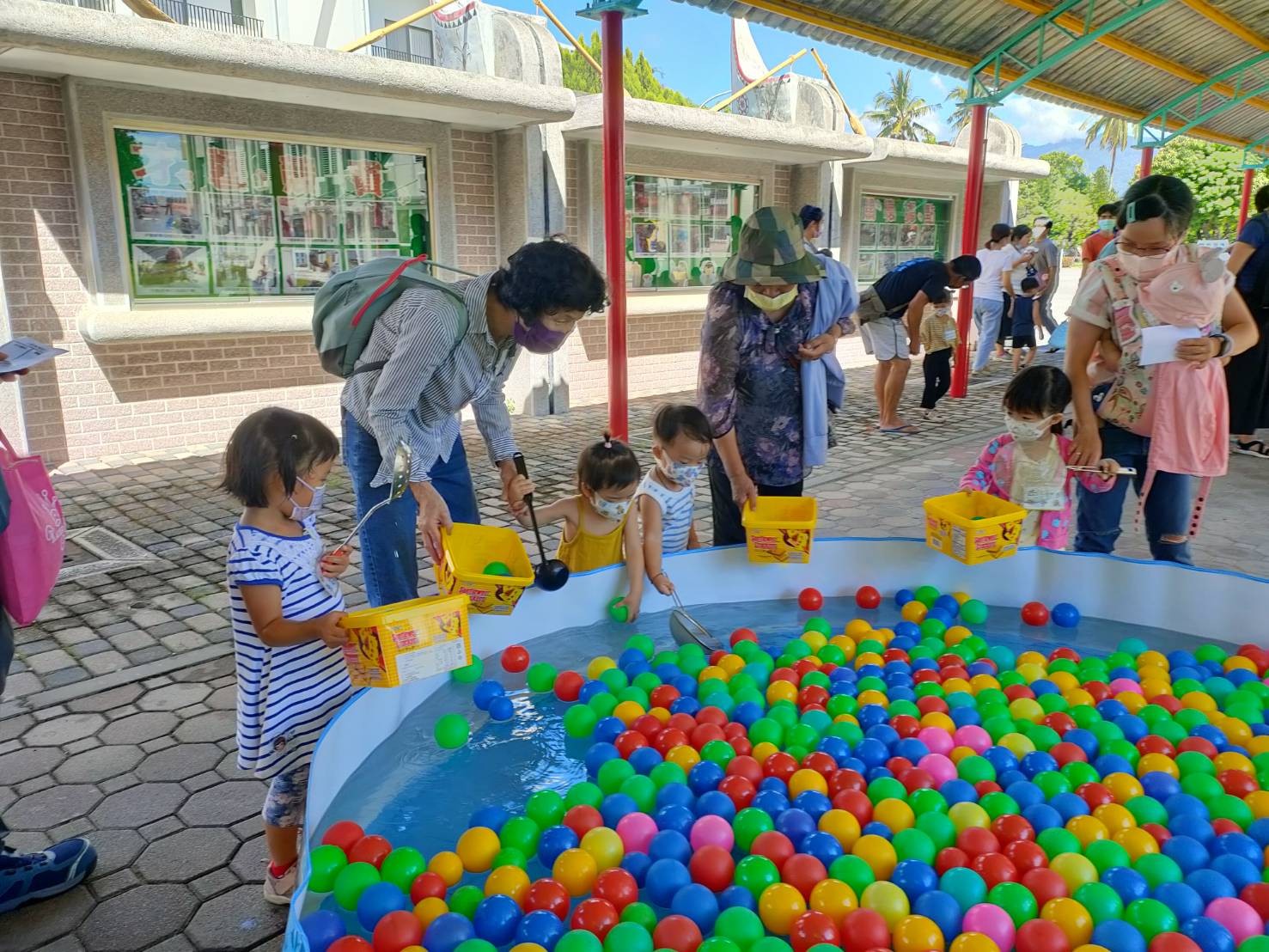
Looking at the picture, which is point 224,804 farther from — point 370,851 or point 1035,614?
point 1035,614

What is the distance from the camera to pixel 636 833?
251 centimetres

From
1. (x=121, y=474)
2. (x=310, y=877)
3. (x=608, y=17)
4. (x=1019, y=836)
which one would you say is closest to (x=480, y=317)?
(x=310, y=877)

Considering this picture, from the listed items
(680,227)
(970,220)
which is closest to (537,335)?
(970,220)

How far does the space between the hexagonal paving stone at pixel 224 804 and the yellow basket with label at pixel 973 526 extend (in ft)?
8.26

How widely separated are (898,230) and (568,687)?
1338 centimetres

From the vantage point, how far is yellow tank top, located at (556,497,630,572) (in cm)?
385

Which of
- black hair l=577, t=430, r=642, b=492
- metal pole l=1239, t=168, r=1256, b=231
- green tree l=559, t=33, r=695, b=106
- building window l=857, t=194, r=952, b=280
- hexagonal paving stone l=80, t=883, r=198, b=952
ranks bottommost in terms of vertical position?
hexagonal paving stone l=80, t=883, r=198, b=952

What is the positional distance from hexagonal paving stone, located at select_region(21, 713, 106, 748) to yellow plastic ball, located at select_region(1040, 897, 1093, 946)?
9.74 ft

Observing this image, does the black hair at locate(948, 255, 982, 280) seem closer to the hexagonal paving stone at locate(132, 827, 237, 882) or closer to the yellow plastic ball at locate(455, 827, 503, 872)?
the yellow plastic ball at locate(455, 827, 503, 872)

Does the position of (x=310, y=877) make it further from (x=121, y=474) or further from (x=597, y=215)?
(x=597, y=215)

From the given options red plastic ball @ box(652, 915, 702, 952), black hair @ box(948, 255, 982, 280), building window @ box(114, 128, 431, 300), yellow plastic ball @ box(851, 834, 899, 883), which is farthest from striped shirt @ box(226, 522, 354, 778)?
building window @ box(114, 128, 431, 300)

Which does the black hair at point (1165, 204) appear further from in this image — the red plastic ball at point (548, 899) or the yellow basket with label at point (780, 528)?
the red plastic ball at point (548, 899)

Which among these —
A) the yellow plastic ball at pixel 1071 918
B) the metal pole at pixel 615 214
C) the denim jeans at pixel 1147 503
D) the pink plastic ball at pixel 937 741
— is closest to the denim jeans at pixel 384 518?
the pink plastic ball at pixel 937 741

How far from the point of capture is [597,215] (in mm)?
10125
